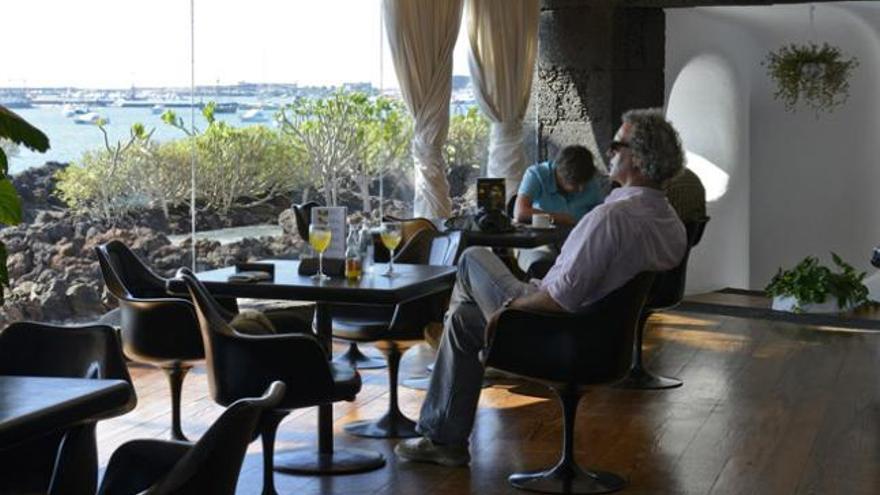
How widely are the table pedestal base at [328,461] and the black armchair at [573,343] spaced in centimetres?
80

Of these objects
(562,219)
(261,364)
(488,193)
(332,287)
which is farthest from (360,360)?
(261,364)

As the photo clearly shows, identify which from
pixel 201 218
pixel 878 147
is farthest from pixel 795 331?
pixel 201 218

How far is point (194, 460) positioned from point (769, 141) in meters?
10.8

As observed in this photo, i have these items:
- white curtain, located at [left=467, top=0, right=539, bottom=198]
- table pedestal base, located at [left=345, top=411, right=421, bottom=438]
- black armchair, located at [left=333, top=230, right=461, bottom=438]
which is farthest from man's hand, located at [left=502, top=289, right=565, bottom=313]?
white curtain, located at [left=467, top=0, right=539, bottom=198]

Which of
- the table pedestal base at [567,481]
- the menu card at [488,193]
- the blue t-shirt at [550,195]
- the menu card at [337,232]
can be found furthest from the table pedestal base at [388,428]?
the blue t-shirt at [550,195]

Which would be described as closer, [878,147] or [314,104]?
[314,104]

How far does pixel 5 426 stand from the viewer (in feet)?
9.75

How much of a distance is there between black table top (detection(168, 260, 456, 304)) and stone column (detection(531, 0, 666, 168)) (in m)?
5.12

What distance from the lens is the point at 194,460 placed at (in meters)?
2.74

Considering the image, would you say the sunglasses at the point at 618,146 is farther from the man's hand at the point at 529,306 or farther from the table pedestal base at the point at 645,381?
the table pedestal base at the point at 645,381

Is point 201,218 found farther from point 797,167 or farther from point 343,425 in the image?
point 797,167

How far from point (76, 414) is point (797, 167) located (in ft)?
34.5

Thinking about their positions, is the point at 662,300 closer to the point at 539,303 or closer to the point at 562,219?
the point at 562,219

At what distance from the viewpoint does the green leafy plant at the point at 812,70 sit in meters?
11.8
